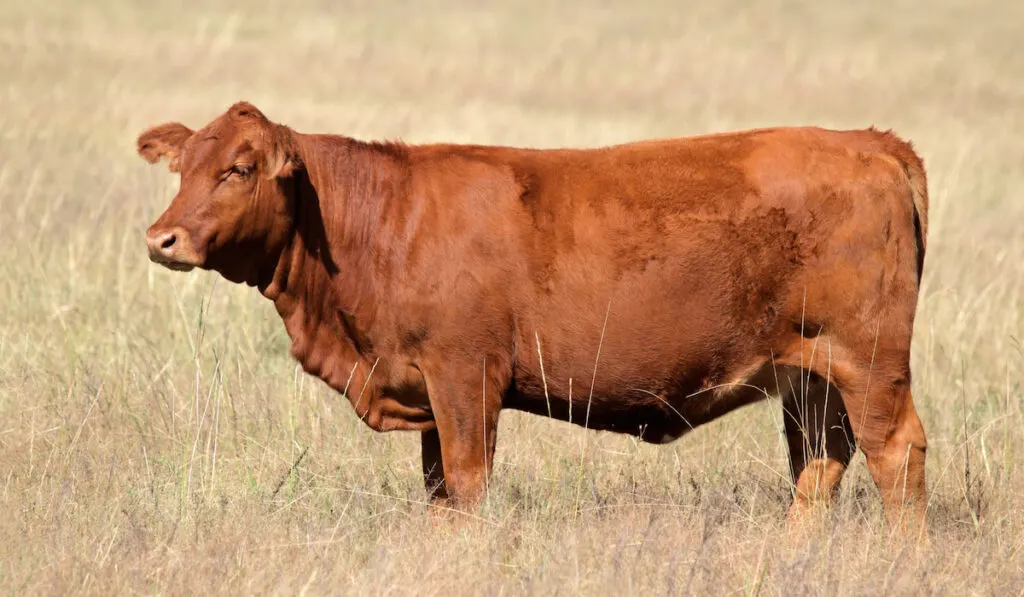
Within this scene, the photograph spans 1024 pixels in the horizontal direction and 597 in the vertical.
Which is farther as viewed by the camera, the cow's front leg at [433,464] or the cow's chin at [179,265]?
the cow's front leg at [433,464]

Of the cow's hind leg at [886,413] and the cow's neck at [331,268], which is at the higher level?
the cow's neck at [331,268]

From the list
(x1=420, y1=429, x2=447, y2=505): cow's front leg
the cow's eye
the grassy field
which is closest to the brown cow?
the cow's eye

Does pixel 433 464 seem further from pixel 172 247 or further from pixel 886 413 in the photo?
pixel 886 413

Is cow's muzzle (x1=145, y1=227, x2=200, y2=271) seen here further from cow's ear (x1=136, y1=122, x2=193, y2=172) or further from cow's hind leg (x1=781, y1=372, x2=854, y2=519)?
cow's hind leg (x1=781, y1=372, x2=854, y2=519)

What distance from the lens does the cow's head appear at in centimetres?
505

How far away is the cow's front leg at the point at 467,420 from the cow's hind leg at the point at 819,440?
1.27m

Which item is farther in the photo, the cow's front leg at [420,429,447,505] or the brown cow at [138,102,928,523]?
the cow's front leg at [420,429,447,505]

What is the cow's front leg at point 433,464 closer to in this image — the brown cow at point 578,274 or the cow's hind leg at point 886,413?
the brown cow at point 578,274

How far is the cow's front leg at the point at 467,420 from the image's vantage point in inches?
206

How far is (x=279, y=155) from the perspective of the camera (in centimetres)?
515

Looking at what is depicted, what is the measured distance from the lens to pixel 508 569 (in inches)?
195

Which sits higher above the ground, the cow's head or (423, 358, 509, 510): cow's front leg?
the cow's head

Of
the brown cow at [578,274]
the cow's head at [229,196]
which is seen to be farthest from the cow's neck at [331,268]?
the cow's head at [229,196]

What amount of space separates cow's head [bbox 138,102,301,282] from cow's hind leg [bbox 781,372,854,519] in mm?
2232
